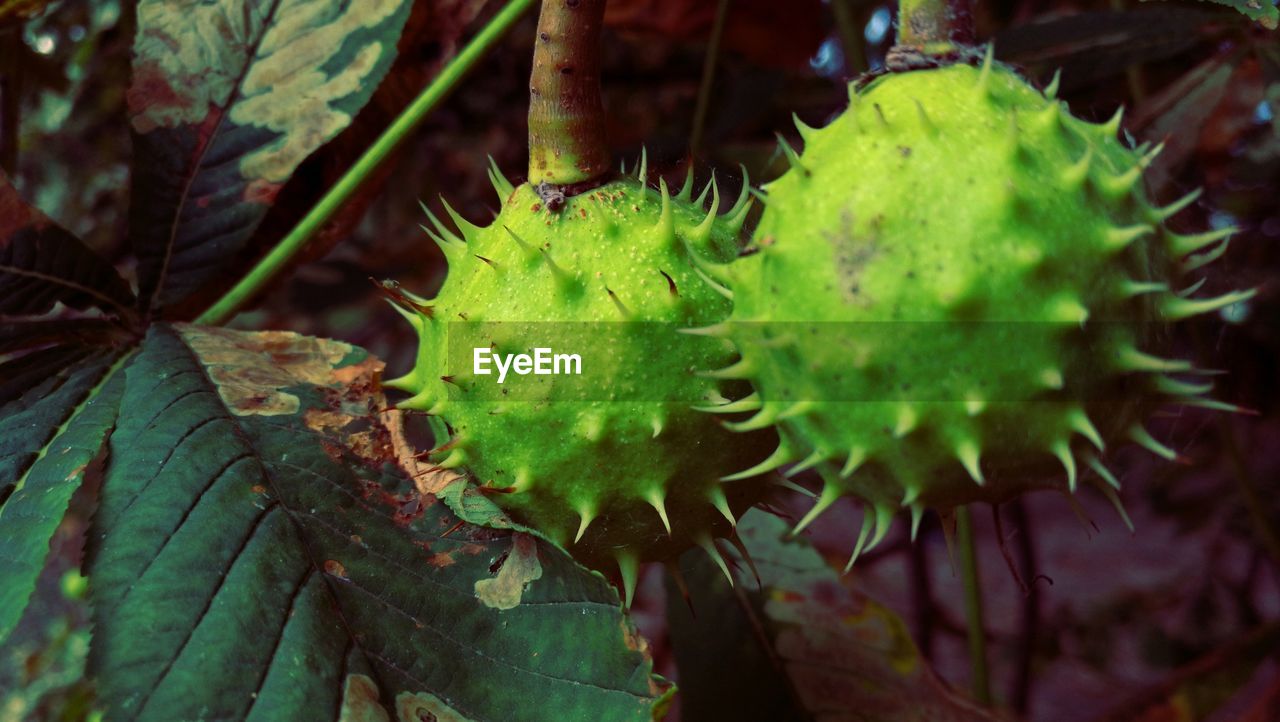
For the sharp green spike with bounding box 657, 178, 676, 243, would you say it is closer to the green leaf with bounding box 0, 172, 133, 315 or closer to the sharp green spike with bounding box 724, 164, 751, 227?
the sharp green spike with bounding box 724, 164, 751, 227

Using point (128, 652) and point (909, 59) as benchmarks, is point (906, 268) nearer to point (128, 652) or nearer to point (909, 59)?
point (909, 59)

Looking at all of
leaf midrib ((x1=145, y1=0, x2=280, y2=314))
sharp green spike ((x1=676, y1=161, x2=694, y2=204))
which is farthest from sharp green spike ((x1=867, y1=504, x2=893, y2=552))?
leaf midrib ((x1=145, y1=0, x2=280, y2=314))

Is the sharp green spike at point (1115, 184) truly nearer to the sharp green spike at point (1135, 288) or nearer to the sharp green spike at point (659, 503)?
the sharp green spike at point (1135, 288)

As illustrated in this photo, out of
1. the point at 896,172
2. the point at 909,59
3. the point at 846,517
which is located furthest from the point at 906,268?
the point at 846,517

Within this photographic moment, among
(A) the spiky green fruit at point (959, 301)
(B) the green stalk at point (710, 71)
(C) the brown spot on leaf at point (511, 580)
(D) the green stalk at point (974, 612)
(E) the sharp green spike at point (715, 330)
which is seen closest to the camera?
(A) the spiky green fruit at point (959, 301)

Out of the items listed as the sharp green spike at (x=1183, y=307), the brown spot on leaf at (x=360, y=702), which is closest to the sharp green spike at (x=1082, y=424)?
the sharp green spike at (x=1183, y=307)

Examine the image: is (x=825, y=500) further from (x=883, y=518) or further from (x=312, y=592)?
(x=312, y=592)

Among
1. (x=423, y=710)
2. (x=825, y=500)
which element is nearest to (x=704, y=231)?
(x=825, y=500)
